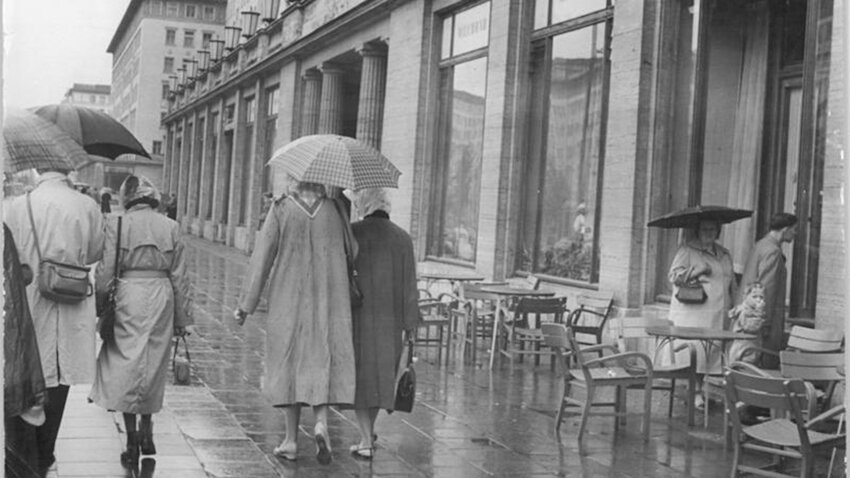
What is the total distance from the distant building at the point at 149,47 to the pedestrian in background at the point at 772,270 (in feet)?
16.3

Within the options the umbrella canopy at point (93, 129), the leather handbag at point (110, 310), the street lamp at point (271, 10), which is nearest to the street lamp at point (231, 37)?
the street lamp at point (271, 10)

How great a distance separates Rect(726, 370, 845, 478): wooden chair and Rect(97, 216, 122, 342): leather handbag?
3652mm

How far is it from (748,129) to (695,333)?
3.56 metres

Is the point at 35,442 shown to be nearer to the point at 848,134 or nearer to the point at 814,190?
the point at 848,134

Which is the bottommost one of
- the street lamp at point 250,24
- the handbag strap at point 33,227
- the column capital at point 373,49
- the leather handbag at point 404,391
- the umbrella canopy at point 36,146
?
the leather handbag at point 404,391

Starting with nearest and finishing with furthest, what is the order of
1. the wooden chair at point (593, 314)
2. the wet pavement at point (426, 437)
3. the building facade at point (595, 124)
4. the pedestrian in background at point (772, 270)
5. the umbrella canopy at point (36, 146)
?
the umbrella canopy at point (36, 146) → the wet pavement at point (426, 437) → the pedestrian in background at point (772, 270) → the building facade at point (595, 124) → the wooden chair at point (593, 314)

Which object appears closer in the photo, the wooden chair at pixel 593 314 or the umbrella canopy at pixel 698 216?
the umbrella canopy at pixel 698 216

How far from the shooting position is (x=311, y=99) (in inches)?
875

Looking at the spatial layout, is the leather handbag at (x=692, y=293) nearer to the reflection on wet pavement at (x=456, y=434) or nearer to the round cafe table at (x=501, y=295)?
the reflection on wet pavement at (x=456, y=434)

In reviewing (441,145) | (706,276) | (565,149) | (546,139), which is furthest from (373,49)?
(706,276)

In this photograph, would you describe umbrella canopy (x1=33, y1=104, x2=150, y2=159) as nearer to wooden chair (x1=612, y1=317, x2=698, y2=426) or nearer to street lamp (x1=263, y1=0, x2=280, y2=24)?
wooden chair (x1=612, y1=317, x2=698, y2=426)

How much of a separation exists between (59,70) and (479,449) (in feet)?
12.9

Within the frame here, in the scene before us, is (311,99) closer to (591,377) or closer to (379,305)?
(591,377)

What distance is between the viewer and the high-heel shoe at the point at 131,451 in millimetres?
6586
